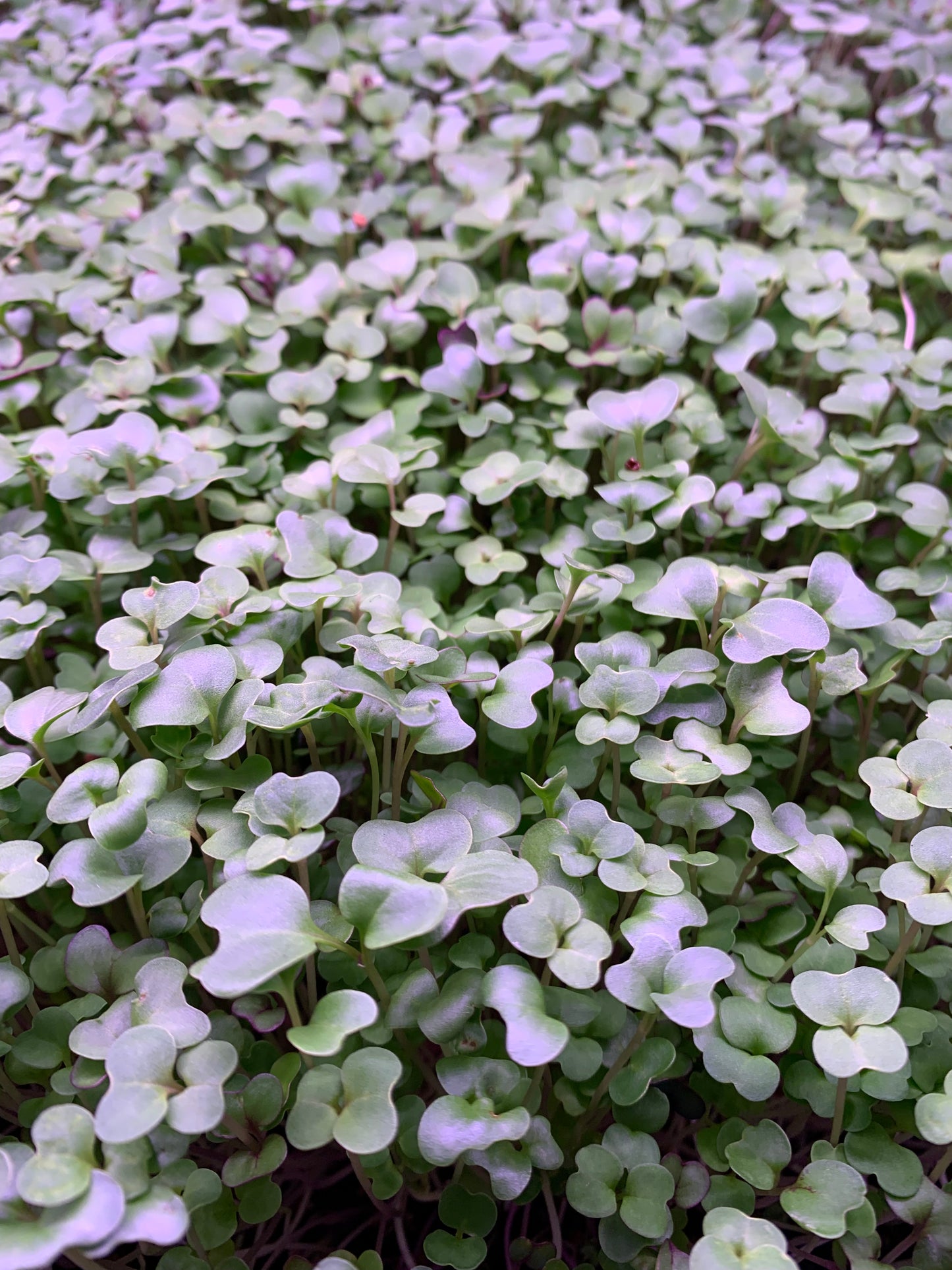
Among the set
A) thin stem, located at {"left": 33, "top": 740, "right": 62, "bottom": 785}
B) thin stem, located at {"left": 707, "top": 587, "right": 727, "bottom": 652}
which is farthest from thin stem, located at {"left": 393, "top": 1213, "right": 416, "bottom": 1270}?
thin stem, located at {"left": 707, "top": 587, "right": 727, "bottom": 652}

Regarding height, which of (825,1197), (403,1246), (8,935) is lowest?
(403,1246)

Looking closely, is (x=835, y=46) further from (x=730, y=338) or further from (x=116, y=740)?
(x=116, y=740)

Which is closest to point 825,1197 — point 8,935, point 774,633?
point 774,633

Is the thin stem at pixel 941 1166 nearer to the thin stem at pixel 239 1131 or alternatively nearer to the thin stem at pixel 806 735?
the thin stem at pixel 806 735

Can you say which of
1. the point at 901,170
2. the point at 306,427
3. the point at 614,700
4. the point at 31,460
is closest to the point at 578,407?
the point at 306,427

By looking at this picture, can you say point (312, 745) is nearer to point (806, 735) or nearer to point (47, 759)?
A: point (47, 759)

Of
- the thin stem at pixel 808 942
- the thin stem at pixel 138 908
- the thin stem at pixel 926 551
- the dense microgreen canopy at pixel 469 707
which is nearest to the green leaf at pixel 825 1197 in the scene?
the dense microgreen canopy at pixel 469 707
